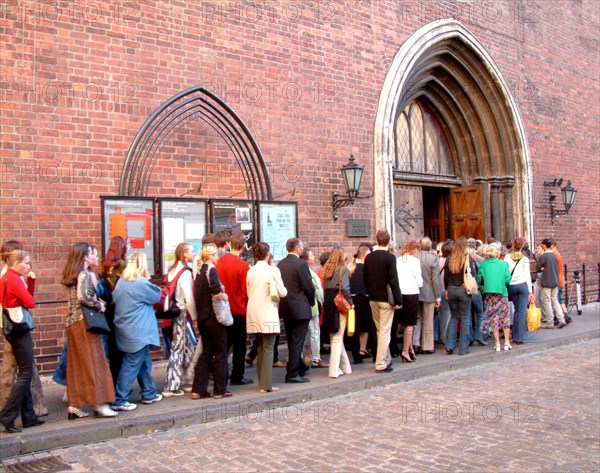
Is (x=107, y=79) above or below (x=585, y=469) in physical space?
above

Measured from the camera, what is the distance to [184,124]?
29.3 ft

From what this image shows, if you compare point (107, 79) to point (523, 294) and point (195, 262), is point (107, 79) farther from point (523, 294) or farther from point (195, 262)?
point (523, 294)

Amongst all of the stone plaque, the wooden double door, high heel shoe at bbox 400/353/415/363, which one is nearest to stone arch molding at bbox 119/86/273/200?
the stone plaque

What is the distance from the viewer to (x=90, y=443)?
5.49m

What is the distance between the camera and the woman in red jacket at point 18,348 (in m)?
5.46

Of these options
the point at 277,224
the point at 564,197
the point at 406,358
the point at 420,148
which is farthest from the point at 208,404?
the point at 564,197

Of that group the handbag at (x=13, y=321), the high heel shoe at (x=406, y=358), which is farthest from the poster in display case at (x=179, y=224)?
the high heel shoe at (x=406, y=358)

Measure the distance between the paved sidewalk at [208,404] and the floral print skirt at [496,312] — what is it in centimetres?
41

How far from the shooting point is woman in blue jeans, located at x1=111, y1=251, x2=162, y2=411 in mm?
6223

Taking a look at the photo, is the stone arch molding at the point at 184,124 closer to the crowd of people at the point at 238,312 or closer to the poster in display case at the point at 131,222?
the poster in display case at the point at 131,222

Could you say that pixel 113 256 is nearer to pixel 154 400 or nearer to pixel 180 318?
pixel 180 318

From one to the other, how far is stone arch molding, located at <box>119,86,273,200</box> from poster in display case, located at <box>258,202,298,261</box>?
0.21m

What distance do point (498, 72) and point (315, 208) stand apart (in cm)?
A: 639

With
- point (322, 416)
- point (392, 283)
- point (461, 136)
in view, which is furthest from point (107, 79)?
point (461, 136)
